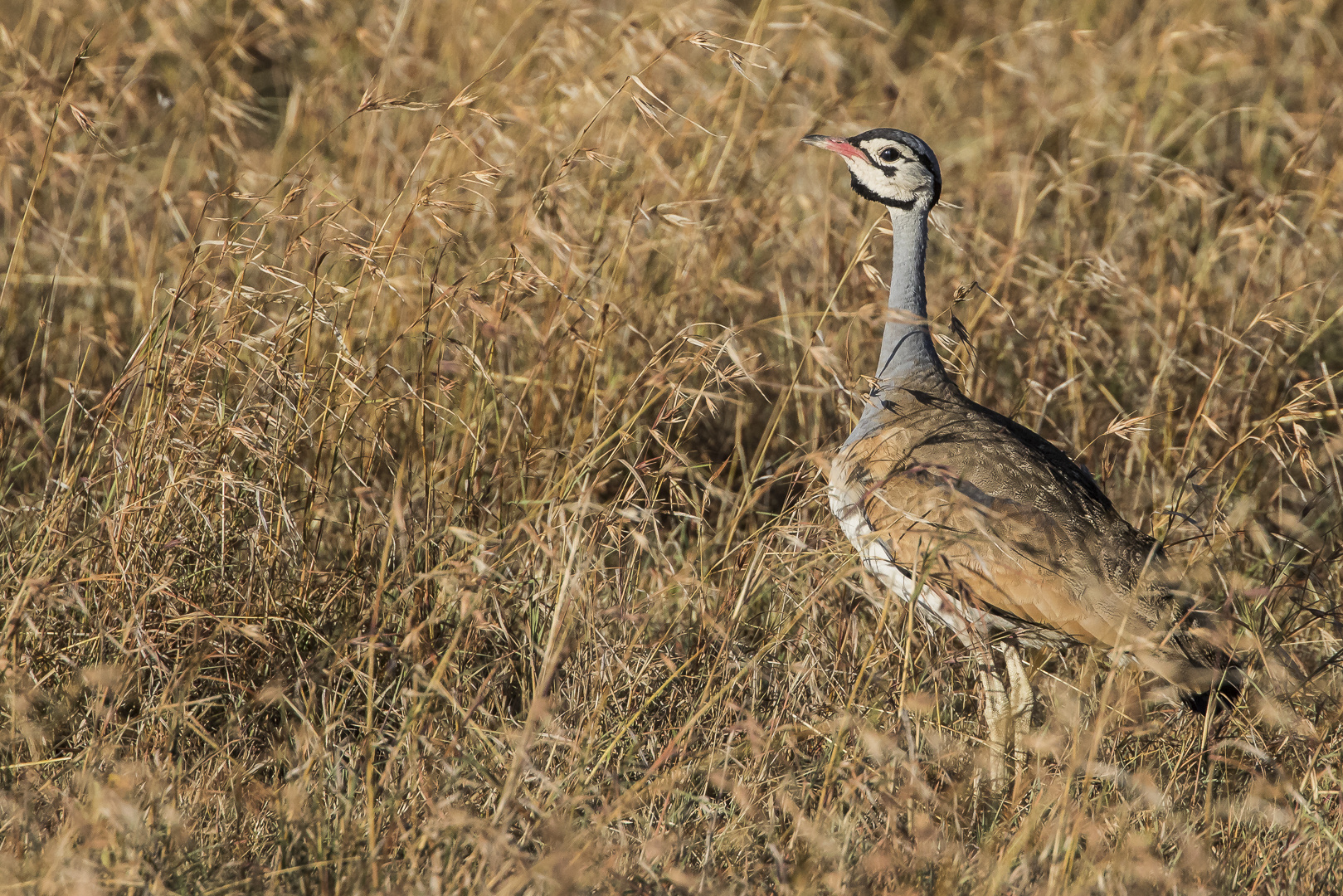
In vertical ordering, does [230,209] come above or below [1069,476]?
below

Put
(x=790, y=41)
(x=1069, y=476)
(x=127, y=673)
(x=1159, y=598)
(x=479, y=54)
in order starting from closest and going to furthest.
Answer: (x=127, y=673) < (x=1159, y=598) < (x=1069, y=476) < (x=479, y=54) < (x=790, y=41)

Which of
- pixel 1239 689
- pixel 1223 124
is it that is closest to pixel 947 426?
pixel 1239 689

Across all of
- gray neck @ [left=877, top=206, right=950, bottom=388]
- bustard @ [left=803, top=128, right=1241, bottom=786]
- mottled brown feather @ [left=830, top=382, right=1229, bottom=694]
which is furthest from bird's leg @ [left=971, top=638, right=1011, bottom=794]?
gray neck @ [left=877, top=206, right=950, bottom=388]

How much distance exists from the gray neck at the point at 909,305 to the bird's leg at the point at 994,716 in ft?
2.67

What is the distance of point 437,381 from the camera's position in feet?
9.77

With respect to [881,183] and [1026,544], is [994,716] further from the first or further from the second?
[881,183]

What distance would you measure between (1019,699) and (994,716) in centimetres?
17

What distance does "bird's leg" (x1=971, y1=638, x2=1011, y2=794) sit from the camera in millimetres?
2803

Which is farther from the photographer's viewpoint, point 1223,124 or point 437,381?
point 1223,124

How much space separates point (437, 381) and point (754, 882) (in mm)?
1345

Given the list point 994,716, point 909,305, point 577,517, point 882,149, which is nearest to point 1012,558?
point 994,716

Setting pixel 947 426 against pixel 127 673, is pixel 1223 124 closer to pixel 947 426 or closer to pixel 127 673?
pixel 947 426

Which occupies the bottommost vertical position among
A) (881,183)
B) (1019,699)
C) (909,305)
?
(1019,699)

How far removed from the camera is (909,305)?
3482 mm
